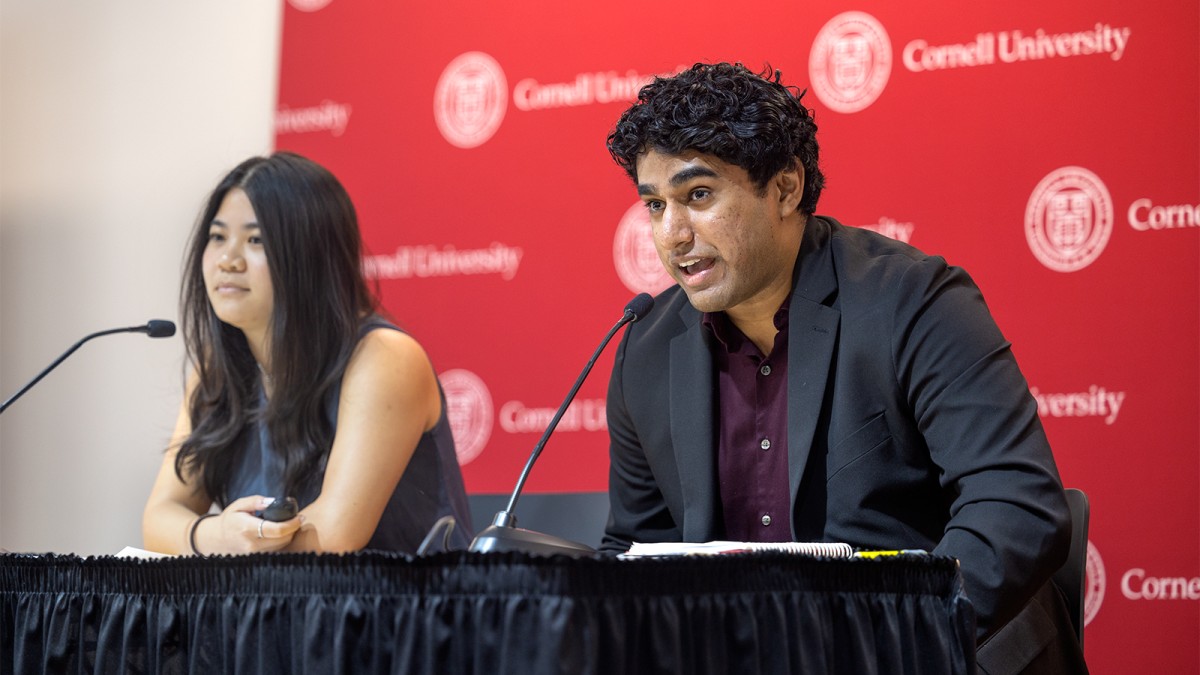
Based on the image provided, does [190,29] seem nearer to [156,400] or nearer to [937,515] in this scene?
[156,400]

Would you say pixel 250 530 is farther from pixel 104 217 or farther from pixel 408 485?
pixel 104 217

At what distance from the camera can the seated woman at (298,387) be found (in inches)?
98.5

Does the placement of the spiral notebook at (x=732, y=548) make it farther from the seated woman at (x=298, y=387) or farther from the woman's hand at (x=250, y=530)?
the seated woman at (x=298, y=387)

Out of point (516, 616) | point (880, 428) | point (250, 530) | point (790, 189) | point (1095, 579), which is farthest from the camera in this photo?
point (1095, 579)

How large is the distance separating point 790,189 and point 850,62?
3.39 ft

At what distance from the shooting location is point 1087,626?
273 centimetres

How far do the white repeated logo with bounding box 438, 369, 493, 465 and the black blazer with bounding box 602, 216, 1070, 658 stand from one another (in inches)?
44.0

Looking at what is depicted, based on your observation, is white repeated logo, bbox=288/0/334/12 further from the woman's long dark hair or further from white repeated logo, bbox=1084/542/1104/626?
white repeated logo, bbox=1084/542/1104/626

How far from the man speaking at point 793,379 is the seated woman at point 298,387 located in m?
0.51

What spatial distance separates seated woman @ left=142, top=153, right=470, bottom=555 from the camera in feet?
8.21

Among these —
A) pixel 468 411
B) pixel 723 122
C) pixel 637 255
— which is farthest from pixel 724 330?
pixel 468 411

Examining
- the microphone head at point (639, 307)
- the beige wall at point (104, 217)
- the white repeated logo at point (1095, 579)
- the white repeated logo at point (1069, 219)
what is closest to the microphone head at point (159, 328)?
the microphone head at point (639, 307)

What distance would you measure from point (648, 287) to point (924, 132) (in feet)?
2.59

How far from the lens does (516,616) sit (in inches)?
45.9
